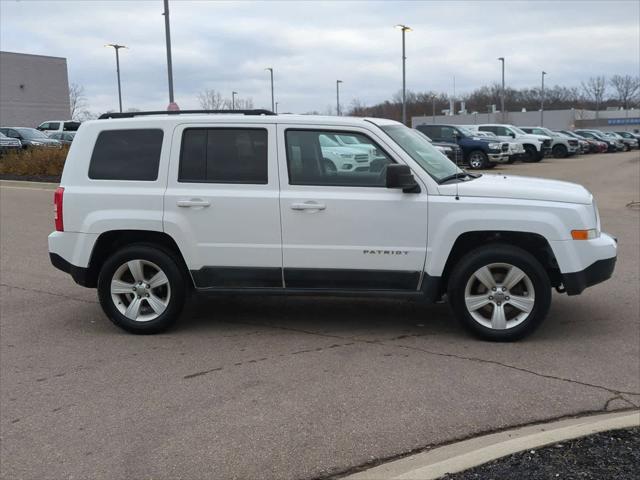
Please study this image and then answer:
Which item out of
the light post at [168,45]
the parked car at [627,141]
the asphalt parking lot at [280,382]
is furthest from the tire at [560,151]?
the asphalt parking lot at [280,382]

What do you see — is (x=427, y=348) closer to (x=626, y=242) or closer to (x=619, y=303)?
(x=619, y=303)

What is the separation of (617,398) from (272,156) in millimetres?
3240

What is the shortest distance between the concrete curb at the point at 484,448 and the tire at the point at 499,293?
5.11 feet

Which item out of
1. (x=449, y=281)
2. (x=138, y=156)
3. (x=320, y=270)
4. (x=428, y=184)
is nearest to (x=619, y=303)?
(x=449, y=281)

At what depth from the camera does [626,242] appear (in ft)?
33.5

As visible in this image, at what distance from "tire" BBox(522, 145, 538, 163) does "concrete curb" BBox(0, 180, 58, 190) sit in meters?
22.7

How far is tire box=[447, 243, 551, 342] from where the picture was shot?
5.47 meters

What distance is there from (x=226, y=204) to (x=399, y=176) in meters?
1.49

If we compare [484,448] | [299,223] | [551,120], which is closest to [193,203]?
[299,223]

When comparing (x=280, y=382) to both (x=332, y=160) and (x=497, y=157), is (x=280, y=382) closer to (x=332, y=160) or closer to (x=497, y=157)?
(x=332, y=160)

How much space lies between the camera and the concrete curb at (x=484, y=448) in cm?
335

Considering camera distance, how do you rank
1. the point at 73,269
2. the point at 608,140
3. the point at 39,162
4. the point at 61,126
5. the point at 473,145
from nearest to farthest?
the point at 73,269
the point at 39,162
the point at 473,145
the point at 61,126
the point at 608,140

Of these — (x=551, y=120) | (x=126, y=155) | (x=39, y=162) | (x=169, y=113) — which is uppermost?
(x=551, y=120)

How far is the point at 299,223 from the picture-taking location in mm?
5633
